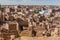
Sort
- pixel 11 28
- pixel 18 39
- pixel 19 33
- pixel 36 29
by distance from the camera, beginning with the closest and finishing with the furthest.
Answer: pixel 18 39, pixel 19 33, pixel 11 28, pixel 36 29

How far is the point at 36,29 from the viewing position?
8.94m

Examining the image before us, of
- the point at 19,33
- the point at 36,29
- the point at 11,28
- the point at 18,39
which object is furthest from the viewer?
the point at 36,29

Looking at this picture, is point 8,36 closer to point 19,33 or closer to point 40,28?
point 19,33

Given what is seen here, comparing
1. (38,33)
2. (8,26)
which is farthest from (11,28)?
(38,33)

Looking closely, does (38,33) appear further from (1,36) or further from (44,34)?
(1,36)

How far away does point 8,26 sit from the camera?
8539 millimetres

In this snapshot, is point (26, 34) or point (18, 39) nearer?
point (18, 39)

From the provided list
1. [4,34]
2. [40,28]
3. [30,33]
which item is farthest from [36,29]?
[4,34]

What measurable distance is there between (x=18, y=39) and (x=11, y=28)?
57.6 inches

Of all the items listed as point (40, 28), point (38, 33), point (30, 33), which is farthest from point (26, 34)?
point (40, 28)

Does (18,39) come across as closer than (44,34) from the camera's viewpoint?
Yes

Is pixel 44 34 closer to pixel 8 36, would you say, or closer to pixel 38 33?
pixel 38 33

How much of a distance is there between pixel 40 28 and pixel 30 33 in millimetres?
1228

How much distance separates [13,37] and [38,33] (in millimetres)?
1551
